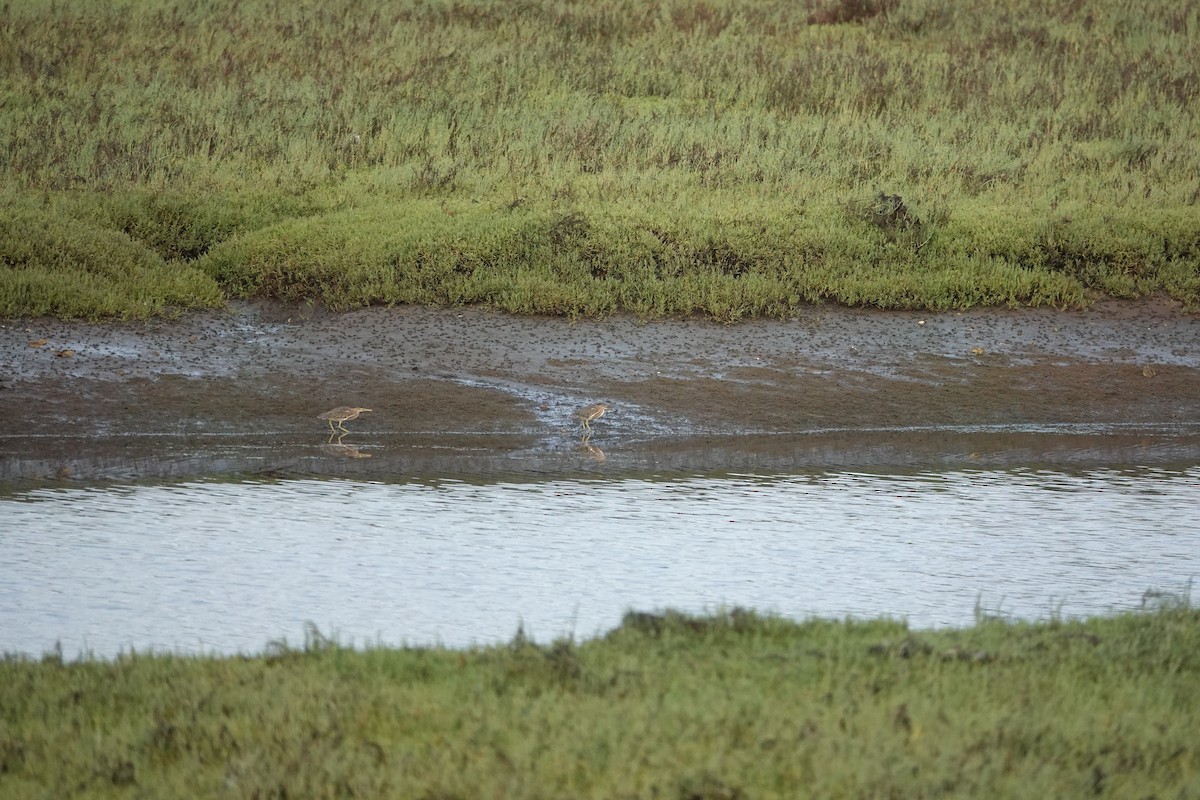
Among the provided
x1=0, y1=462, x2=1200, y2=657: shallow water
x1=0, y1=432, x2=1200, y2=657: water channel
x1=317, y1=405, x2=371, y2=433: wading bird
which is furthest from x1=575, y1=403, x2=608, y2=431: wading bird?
x1=317, y1=405, x2=371, y2=433: wading bird

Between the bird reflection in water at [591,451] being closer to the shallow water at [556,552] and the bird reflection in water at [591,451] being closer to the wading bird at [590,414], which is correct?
the wading bird at [590,414]

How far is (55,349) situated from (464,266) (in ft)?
13.0

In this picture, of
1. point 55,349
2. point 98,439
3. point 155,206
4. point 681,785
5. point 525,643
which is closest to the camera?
point 681,785

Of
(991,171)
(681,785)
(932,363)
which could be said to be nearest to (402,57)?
(991,171)

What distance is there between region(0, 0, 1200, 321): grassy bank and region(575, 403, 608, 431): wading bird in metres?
1.93

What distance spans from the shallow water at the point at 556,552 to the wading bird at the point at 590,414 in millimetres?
1610

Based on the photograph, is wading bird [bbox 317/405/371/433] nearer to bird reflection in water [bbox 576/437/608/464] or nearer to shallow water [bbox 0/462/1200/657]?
shallow water [bbox 0/462/1200/657]

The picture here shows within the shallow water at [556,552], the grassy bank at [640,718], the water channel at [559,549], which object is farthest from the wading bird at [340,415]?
the grassy bank at [640,718]

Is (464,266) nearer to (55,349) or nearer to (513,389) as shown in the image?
(513,389)

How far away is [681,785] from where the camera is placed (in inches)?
159

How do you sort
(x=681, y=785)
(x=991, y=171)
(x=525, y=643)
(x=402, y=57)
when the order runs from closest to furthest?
(x=681, y=785) < (x=525, y=643) < (x=991, y=171) < (x=402, y=57)

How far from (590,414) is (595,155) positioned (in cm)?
611

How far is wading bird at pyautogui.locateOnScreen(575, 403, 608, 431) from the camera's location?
12172 millimetres

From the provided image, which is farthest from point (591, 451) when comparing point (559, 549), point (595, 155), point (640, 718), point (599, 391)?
point (640, 718)
